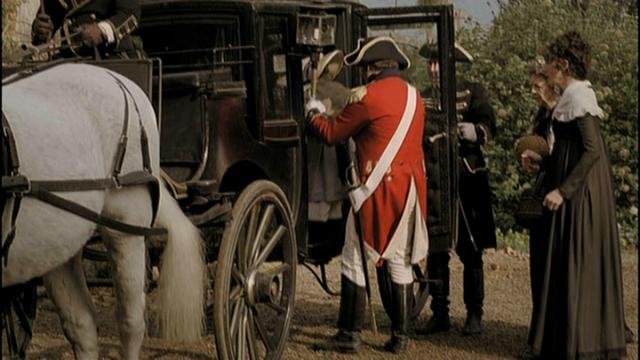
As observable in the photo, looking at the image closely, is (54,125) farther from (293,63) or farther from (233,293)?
(293,63)

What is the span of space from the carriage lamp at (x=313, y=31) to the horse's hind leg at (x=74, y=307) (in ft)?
5.82

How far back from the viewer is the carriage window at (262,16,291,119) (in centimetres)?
681

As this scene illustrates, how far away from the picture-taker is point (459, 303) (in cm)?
932

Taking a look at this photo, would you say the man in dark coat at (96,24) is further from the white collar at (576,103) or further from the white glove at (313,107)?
the white collar at (576,103)

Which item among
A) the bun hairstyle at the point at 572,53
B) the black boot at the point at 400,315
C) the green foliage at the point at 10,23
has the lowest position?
the black boot at the point at 400,315

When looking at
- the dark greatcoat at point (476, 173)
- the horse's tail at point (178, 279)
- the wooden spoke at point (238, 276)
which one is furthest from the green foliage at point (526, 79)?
the horse's tail at point (178, 279)

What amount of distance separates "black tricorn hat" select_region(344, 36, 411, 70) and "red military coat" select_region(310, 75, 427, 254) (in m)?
0.13

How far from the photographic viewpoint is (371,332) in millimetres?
8016

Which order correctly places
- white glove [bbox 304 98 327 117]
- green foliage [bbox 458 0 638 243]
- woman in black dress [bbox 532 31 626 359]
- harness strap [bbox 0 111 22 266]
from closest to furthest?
harness strap [bbox 0 111 22 266]
woman in black dress [bbox 532 31 626 359]
white glove [bbox 304 98 327 117]
green foliage [bbox 458 0 638 243]

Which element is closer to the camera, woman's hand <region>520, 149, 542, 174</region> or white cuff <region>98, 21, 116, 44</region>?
white cuff <region>98, 21, 116, 44</region>

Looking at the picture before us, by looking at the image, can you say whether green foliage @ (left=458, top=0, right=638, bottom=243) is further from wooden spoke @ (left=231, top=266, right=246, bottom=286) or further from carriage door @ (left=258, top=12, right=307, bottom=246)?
wooden spoke @ (left=231, top=266, right=246, bottom=286)

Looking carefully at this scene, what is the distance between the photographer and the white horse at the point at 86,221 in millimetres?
5012

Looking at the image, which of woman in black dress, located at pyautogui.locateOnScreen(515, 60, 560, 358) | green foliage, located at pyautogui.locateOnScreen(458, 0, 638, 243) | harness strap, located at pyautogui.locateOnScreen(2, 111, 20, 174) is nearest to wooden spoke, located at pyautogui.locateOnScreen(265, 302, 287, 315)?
woman in black dress, located at pyautogui.locateOnScreen(515, 60, 560, 358)

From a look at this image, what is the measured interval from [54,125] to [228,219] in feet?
4.31
